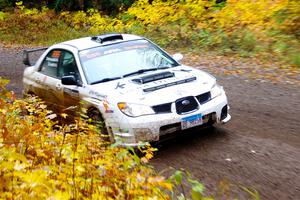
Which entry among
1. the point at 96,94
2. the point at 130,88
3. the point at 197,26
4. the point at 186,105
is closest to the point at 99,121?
the point at 96,94

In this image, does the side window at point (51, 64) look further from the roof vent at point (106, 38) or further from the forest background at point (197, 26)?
the forest background at point (197, 26)

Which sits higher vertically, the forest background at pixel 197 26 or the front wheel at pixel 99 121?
the front wheel at pixel 99 121

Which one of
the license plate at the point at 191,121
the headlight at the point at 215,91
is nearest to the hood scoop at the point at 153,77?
the headlight at the point at 215,91

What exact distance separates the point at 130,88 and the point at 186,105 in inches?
35.9

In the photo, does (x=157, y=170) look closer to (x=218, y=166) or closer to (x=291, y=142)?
(x=218, y=166)

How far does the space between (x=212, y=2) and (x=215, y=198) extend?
540 inches

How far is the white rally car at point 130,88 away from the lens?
677 centimetres

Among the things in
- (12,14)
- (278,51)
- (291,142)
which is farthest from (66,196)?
(12,14)

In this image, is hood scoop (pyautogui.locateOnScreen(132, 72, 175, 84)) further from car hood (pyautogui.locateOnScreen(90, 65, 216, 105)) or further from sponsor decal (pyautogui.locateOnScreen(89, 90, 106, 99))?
sponsor decal (pyautogui.locateOnScreen(89, 90, 106, 99))

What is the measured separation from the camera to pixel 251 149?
694 cm

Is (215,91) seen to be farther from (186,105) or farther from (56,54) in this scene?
(56,54)

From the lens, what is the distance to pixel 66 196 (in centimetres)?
357

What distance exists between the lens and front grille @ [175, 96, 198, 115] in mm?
6852

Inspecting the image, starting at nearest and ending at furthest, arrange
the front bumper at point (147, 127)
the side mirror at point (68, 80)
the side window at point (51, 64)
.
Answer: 1. the front bumper at point (147, 127)
2. the side mirror at point (68, 80)
3. the side window at point (51, 64)
